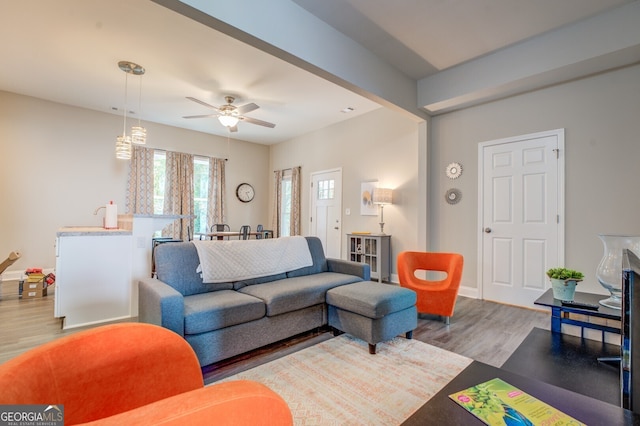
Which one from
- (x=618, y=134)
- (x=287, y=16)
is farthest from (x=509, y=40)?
(x=287, y=16)

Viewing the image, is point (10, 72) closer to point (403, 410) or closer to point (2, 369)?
point (2, 369)

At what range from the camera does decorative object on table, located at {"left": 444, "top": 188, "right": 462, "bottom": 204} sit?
168 inches

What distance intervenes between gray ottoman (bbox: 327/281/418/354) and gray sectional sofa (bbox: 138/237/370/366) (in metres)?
0.19

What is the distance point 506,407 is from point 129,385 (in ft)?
4.26

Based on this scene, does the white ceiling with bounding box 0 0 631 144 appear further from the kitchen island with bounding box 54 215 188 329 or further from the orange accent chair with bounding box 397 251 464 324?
the orange accent chair with bounding box 397 251 464 324

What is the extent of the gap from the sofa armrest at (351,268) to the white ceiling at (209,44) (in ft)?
8.31

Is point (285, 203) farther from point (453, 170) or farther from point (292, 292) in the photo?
point (292, 292)

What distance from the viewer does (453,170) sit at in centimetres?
431

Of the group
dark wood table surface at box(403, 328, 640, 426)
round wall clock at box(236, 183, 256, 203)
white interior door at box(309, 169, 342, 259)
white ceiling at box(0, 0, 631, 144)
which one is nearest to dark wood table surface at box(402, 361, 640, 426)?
dark wood table surface at box(403, 328, 640, 426)

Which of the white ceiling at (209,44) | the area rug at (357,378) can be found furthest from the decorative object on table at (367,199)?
the area rug at (357,378)

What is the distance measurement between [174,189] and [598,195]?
6968 mm

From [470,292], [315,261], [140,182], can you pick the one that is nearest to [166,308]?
[315,261]

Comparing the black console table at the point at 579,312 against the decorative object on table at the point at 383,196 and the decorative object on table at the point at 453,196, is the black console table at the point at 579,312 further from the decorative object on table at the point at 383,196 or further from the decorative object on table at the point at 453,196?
the decorative object on table at the point at 383,196

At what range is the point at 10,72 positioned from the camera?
409 centimetres
